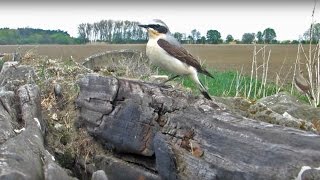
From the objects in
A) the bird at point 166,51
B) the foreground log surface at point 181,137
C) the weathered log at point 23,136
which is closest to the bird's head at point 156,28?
the bird at point 166,51

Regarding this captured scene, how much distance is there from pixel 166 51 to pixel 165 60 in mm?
129

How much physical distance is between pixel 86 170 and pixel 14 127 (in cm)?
109

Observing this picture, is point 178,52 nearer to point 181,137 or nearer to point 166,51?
point 166,51

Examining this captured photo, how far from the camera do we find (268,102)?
1009cm

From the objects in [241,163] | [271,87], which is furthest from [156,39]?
[271,87]

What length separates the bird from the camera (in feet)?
24.2

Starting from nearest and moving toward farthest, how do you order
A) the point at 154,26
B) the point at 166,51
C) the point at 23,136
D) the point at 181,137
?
the point at 181,137 → the point at 23,136 → the point at 166,51 → the point at 154,26

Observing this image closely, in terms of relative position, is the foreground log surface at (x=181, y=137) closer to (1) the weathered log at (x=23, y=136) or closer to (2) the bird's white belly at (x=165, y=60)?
(2) the bird's white belly at (x=165, y=60)

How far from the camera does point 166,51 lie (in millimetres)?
7375

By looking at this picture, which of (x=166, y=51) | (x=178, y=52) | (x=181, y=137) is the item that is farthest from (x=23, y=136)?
(x=178, y=52)

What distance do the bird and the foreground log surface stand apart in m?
0.40

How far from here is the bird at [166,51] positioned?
739 centimetres

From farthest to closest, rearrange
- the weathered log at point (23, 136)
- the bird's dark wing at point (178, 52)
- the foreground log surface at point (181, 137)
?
the bird's dark wing at point (178, 52), the weathered log at point (23, 136), the foreground log surface at point (181, 137)

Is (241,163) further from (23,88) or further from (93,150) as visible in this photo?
(23,88)
